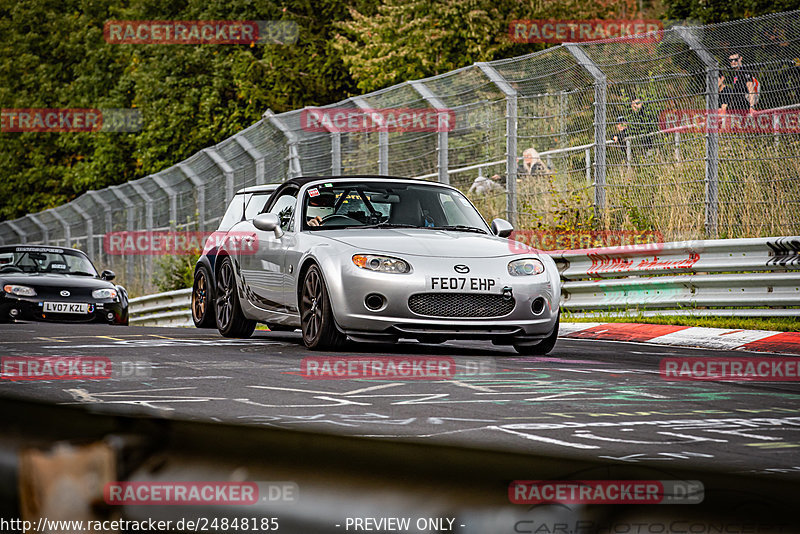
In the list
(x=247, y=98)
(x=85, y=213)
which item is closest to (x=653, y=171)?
(x=85, y=213)

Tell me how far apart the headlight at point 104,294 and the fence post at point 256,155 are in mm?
4437

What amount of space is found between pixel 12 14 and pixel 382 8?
1331 inches

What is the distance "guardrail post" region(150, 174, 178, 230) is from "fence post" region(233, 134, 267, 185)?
379cm

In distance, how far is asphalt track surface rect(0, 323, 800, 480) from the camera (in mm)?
4547

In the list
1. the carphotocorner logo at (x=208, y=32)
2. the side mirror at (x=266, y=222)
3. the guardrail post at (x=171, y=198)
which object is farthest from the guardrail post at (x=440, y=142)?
the carphotocorner logo at (x=208, y=32)

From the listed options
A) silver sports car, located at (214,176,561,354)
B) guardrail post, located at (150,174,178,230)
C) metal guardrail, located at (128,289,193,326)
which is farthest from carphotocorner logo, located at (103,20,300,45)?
silver sports car, located at (214,176,561,354)

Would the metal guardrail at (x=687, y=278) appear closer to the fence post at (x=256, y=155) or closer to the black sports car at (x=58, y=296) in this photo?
the black sports car at (x=58, y=296)

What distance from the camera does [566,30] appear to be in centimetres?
3309

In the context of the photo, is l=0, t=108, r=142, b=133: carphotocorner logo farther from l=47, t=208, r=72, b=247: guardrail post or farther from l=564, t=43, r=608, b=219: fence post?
l=564, t=43, r=608, b=219: fence post

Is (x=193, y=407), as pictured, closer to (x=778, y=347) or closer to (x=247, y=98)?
(x=778, y=347)

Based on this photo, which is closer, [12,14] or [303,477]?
[303,477]

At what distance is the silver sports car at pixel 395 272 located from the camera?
867 cm

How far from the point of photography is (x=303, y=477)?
1.61m

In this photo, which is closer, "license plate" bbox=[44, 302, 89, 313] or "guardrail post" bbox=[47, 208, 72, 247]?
"license plate" bbox=[44, 302, 89, 313]
